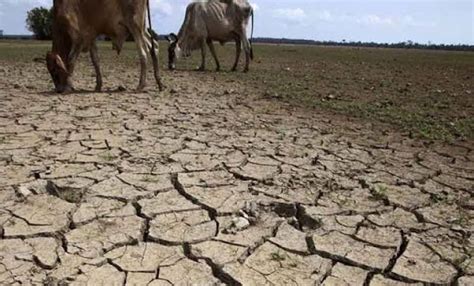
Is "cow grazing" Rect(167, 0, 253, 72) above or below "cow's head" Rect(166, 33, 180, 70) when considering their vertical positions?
above

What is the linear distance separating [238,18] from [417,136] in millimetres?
9064

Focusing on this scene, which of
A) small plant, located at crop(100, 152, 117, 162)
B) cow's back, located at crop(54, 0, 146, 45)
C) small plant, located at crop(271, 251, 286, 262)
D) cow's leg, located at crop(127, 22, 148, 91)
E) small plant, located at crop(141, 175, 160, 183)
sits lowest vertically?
small plant, located at crop(271, 251, 286, 262)

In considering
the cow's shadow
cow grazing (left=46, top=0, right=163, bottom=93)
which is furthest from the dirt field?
cow grazing (left=46, top=0, right=163, bottom=93)

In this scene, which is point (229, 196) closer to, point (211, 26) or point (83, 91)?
point (83, 91)

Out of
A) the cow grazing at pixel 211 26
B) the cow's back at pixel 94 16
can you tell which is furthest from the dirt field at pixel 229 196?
the cow grazing at pixel 211 26

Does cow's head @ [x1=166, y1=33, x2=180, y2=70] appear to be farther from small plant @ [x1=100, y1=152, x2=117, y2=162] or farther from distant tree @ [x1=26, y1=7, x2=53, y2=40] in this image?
distant tree @ [x1=26, y1=7, x2=53, y2=40]

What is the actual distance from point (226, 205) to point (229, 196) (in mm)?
185

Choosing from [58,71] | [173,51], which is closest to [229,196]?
[58,71]

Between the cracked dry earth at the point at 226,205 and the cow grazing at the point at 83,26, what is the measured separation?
2037 mm

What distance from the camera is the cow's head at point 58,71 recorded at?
7.96m

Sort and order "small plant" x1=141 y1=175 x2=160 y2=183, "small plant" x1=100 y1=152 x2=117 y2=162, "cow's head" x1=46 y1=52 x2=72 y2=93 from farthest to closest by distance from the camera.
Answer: "cow's head" x1=46 y1=52 x2=72 y2=93
"small plant" x1=100 y1=152 x2=117 y2=162
"small plant" x1=141 y1=175 x2=160 y2=183

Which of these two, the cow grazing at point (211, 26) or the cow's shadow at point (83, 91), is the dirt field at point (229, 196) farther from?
the cow grazing at point (211, 26)

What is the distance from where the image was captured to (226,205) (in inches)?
140

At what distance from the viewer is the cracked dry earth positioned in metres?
2.71
